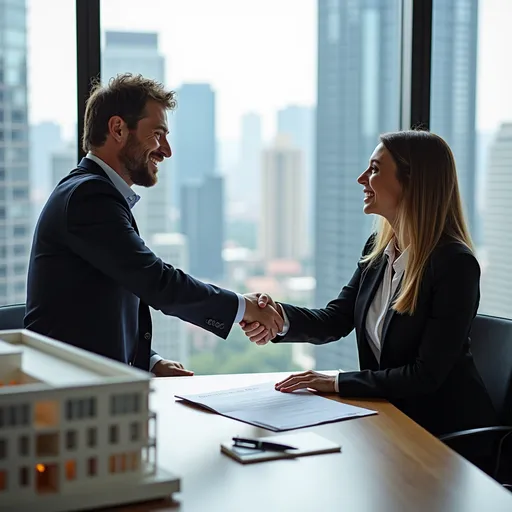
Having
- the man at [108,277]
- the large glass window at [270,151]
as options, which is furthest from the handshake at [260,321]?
the large glass window at [270,151]

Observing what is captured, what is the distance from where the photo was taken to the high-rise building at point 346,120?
340 centimetres

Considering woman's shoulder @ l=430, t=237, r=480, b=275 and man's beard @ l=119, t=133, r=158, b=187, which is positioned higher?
man's beard @ l=119, t=133, r=158, b=187

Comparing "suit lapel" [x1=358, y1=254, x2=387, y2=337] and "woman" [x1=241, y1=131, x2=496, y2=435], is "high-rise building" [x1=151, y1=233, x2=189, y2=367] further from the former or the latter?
"suit lapel" [x1=358, y1=254, x2=387, y2=337]

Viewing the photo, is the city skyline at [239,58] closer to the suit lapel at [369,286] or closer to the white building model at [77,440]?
the suit lapel at [369,286]

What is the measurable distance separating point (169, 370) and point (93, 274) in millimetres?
400

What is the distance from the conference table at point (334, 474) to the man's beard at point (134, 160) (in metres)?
0.95

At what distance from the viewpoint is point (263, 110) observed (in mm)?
3512

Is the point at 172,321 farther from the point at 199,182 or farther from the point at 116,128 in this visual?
the point at 116,128

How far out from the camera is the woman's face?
2.56 meters

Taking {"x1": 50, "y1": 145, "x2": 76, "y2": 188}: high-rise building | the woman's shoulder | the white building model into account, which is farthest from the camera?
{"x1": 50, "y1": 145, "x2": 76, "y2": 188}: high-rise building

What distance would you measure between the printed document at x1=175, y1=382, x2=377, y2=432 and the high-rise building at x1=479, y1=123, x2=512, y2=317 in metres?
1.62

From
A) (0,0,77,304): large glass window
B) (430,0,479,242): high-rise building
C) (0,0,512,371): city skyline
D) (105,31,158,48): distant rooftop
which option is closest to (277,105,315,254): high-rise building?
(0,0,512,371): city skyline

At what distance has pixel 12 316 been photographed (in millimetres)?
2596

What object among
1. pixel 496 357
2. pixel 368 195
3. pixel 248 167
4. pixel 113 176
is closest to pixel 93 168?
pixel 113 176
